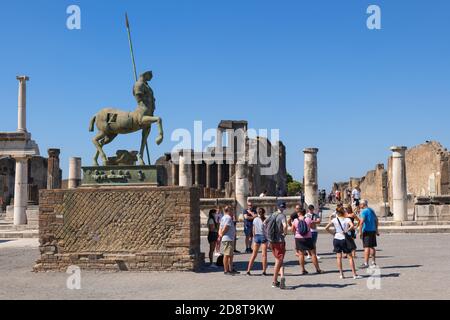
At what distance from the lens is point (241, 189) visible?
2553cm

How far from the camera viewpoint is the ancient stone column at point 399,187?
24.4 metres

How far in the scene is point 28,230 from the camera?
2553 centimetres

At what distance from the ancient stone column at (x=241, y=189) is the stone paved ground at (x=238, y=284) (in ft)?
36.2

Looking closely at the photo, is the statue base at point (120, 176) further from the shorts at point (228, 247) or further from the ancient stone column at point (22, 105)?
the ancient stone column at point (22, 105)

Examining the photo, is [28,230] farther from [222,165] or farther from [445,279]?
[222,165]

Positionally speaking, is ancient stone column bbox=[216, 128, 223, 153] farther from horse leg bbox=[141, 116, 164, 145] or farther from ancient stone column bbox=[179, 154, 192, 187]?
horse leg bbox=[141, 116, 164, 145]

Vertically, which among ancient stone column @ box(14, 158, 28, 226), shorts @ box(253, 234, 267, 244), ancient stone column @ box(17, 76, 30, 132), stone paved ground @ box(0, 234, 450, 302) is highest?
ancient stone column @ box(17, 76, 30, 132)

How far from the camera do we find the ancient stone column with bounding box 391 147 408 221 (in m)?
24.4

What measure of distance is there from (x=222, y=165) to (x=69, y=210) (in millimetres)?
38827

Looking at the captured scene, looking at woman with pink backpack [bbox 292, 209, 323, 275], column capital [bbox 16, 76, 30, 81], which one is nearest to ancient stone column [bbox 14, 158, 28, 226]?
column capital [bbox 16, 76, 30, 81]

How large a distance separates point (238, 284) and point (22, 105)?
20356 mm

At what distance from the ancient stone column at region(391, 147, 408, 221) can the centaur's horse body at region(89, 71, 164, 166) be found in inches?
575

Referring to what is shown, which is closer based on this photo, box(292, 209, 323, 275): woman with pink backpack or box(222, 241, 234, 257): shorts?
box(292, 209, 323, 275): woman with pink backpack
